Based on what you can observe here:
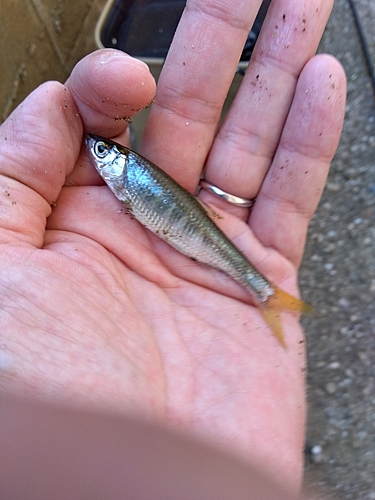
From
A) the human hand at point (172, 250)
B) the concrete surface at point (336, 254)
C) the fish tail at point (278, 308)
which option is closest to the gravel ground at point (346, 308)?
the concrete surface at point (336, 254)

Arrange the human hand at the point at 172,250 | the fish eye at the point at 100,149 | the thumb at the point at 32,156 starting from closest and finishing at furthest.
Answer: the human hand at the point at 172,250, the thumb at the point at 32,156, the fish eye at the point at 100,149

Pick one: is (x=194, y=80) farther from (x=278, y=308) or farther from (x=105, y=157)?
(x=278, y=308)

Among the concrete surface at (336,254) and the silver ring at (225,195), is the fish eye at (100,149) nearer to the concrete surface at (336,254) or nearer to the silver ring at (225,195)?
the silver ring at (225,195)

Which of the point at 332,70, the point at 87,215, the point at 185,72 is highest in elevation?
the point at 332,70

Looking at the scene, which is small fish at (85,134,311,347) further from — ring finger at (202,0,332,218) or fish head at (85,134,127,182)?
ring finger at (202,0,332,218)

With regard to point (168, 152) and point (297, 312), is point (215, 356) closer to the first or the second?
point (297, 312)

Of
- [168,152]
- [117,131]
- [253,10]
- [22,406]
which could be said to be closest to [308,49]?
[253,10]
